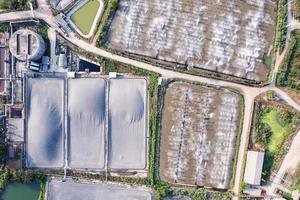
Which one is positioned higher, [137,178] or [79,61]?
[79,61]

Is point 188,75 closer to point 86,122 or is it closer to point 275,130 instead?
point 275,130

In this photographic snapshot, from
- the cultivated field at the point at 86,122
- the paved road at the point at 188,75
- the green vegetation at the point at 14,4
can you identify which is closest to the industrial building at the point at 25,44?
the paved road at the point at 188,75

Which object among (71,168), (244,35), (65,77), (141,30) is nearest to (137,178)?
(71,168)

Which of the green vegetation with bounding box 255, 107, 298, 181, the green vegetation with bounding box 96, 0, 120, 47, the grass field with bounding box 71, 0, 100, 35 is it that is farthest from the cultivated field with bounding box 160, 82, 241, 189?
the grass field with bounding box 71, 0, 100, 35

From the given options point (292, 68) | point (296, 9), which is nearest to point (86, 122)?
point (292, 68)

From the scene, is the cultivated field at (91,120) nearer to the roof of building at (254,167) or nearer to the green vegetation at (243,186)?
the green vegetation at (243,186)

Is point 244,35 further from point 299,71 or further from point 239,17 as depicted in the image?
point 299,71

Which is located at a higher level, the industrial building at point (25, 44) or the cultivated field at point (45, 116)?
the industrial building at point (25, 44)
